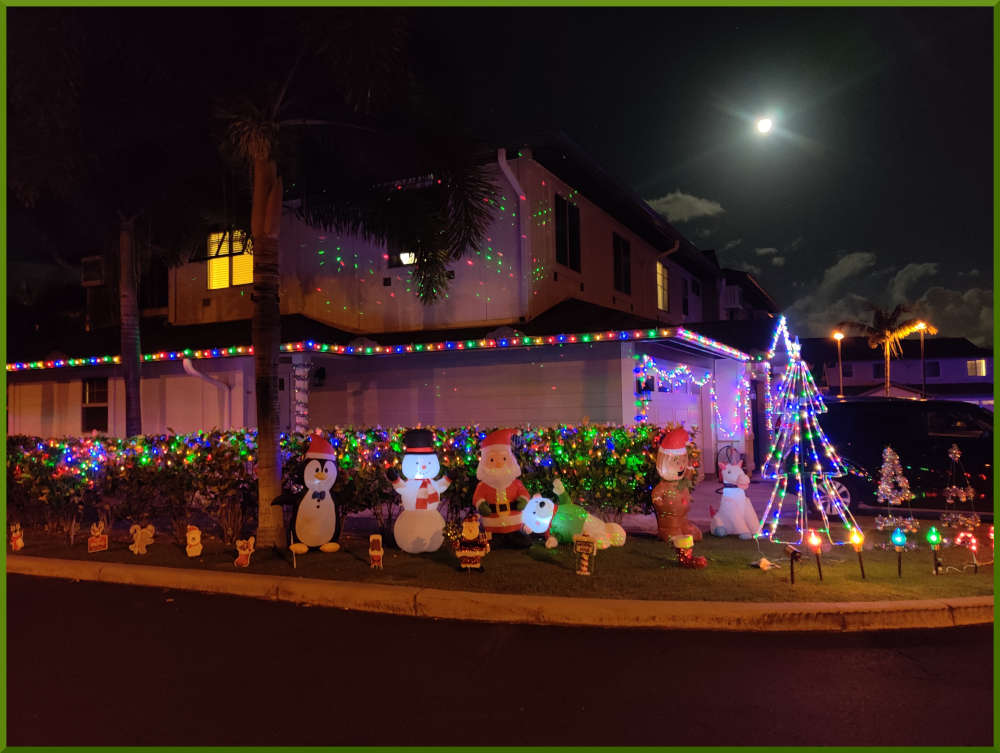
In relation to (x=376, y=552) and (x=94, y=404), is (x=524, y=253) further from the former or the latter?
(x=94, y=404)

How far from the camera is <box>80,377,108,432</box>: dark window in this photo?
18.0m

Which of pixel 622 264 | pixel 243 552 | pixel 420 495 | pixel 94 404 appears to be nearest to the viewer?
pixel 243 552

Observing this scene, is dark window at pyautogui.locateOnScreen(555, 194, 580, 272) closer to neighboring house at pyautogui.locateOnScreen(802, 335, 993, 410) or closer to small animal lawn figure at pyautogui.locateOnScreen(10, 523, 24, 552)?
small animal lawn figure at pyautogui.locateOnScreen(10, 523, 24, 552)

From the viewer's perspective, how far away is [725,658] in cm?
520

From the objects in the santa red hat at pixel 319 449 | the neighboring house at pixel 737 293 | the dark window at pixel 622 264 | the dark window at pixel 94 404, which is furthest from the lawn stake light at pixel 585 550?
the neighboring house at pixel 737 293

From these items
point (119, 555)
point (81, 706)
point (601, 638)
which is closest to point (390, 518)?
point (119, 555)

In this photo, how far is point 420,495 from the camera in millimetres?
8250

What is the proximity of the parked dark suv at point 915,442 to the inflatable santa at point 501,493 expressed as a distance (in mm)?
5782

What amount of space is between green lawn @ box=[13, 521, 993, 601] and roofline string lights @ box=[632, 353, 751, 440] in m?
5.16

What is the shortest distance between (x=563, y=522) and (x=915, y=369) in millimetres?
66179

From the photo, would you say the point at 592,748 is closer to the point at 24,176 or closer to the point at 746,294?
the point at 24,176

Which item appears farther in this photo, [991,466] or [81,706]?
[991,466]

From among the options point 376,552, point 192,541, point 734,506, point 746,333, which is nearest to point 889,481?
point 734,506

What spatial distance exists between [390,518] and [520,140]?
7722 mm
